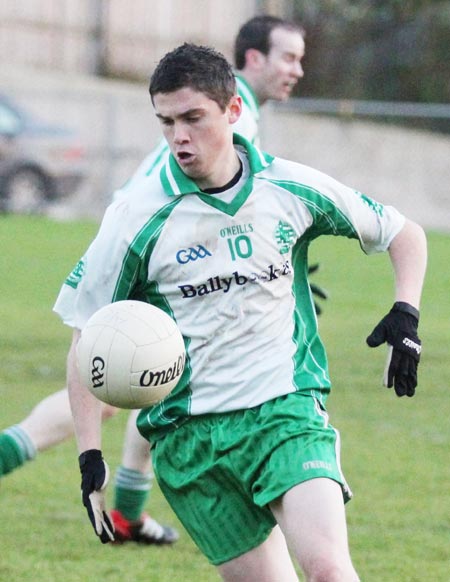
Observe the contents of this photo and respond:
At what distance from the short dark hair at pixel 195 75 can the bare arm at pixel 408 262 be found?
0.72 meters

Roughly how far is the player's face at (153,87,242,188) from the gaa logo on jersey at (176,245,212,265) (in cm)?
22

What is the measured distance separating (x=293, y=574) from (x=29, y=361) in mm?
7120

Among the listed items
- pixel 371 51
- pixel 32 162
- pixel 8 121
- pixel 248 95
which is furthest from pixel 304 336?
pixel 371 51

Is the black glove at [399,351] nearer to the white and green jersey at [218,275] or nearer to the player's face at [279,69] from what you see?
the white and green jersey at [218,275]

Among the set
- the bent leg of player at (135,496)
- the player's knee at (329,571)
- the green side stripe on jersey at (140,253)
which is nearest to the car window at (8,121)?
the bent leg of player at (135,496)

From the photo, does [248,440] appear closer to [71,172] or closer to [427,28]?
[71,172]

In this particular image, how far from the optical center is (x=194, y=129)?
13.8 ft

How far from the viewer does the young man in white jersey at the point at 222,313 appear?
4.21 m

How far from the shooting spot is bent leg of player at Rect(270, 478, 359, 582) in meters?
3.80

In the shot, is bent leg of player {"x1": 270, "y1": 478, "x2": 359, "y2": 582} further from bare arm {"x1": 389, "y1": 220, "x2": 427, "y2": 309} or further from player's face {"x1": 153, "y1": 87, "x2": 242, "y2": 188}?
player's face {"x1": 153, "y1": 87, "x2": 242, "y2": 188}

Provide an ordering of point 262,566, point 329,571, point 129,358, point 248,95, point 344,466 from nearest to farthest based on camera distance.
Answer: point 329,571 → point 129,358 → point 262,566 → point 248,95 → point 344,466

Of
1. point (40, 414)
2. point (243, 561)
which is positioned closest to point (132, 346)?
point (243, 561)

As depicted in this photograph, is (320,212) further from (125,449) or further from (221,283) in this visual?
(125,449)

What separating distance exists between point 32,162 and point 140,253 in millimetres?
19496
